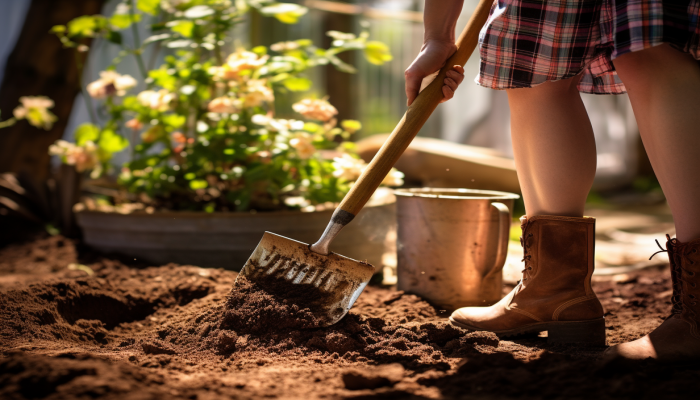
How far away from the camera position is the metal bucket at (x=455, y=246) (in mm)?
1495

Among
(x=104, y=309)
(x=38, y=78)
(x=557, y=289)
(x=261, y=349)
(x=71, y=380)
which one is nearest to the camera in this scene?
(x=71, y=380)

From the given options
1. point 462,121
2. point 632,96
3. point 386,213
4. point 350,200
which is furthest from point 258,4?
point 462,121

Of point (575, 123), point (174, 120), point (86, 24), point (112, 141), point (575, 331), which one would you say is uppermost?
point (86, 24)

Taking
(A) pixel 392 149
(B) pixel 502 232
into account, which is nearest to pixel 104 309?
(A) pixel 392 149

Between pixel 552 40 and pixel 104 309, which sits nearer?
pixel 552 40

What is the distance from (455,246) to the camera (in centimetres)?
152

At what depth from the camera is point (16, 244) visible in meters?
2.30

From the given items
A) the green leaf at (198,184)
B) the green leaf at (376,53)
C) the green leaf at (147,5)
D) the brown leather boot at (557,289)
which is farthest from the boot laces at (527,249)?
the green leaf at (147,5)

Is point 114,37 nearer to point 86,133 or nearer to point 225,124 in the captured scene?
point 86,133

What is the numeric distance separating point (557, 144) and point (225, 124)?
3.86 feet

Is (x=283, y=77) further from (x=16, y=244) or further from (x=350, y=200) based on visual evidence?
(x=16, y=244)

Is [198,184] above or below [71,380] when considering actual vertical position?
below

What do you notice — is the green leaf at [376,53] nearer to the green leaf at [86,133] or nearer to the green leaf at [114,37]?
the green leaf at [114,37]

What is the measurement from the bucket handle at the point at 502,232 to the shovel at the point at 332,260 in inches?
14.0
